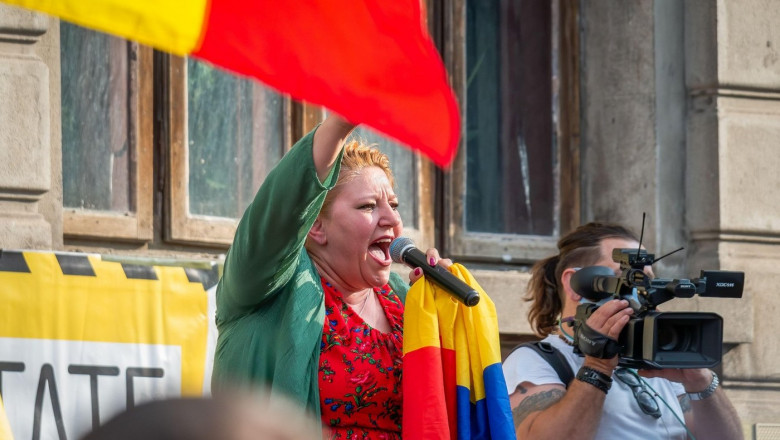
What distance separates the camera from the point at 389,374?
136 inches

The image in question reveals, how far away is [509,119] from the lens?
6.46 meters

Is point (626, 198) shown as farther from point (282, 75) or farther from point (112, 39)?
point (282, 75)

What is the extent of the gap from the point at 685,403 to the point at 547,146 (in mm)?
2374

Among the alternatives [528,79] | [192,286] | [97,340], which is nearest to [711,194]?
[528,79]

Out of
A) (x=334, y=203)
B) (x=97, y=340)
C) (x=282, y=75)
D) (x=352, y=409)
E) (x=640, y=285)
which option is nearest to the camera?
(x=282, y=75)

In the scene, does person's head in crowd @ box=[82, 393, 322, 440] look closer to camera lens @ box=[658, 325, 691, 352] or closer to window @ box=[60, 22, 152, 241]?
camera lens @ box=[658, 325, 691, 352]

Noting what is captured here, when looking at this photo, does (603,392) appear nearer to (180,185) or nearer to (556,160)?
(180,185)

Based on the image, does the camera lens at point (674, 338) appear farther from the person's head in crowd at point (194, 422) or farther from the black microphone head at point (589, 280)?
the person's head in crowd at point (194, 422)

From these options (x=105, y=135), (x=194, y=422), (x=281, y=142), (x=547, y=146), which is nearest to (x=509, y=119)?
(x=547, y=146)

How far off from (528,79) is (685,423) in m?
2.56

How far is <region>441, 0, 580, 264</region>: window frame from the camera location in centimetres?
627

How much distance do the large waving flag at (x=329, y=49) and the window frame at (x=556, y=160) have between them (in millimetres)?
3687

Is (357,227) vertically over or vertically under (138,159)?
under

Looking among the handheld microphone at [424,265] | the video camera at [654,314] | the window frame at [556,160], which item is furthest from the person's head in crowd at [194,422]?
the window frame at [556,160]
